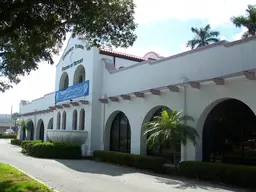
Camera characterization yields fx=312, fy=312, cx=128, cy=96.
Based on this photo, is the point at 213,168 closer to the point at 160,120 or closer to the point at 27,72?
the point at 160,120

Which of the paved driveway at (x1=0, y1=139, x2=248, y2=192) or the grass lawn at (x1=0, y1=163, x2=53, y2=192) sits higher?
the grass lawn at (x1=0, y1=163, x2=53, y2=192)

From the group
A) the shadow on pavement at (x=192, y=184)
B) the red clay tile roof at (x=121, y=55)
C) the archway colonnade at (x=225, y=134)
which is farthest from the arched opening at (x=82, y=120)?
the shadow on pavement at (x=192, y=184)

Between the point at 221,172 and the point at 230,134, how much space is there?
2.78 metres

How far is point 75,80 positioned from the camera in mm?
26188

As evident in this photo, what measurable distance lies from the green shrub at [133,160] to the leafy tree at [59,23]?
6136 mm

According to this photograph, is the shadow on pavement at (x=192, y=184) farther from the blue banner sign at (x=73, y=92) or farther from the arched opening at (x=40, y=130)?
the arched opening at (x=40, y=130)

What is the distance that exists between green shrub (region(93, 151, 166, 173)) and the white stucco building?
1.15m

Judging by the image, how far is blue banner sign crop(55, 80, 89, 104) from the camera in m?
23.2

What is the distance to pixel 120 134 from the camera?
20.8 metres

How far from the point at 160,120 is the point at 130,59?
1040 centimetres

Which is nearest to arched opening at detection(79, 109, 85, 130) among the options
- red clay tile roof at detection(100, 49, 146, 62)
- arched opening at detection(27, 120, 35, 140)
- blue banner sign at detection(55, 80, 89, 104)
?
blue banner sign at detection(55, 80, 89, 104)

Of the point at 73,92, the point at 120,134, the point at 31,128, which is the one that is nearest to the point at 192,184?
the point at 120,134

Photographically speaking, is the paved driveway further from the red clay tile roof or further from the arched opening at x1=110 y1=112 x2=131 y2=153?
the red clay tile roof

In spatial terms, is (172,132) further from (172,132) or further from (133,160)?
(133,160)
